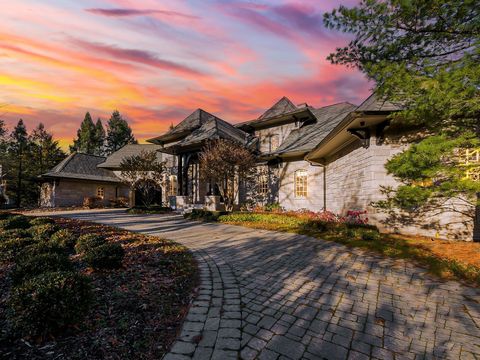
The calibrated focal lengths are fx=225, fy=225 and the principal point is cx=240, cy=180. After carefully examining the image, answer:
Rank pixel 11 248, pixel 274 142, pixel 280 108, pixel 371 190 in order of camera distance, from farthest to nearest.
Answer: pixel 280 108, pixel 274 142, pixel 371 190, pixel 11 248

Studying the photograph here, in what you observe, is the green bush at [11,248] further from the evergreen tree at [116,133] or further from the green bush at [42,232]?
the evergreen tree at [116,133]

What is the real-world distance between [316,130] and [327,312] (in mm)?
14390

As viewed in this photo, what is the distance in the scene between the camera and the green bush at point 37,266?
10.9 feet

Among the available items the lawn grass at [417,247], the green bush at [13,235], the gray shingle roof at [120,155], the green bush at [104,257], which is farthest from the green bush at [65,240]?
the gray shingle roof at [120,155]

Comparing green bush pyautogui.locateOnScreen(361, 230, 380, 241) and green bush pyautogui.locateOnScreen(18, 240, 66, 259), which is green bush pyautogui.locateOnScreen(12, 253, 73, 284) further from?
green bush pyautogui.locateOnScreen(361, 230, 380, 241)

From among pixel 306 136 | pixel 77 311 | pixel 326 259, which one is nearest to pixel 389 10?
pixel 326 259

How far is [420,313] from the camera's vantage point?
301 centimetres

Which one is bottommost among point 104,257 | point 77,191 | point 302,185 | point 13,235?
point 13,235

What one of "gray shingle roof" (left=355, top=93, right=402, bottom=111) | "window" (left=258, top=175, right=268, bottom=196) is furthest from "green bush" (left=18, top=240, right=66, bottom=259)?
"window" (left=258, top=175, right=268, bottom=196)

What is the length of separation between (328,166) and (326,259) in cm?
877

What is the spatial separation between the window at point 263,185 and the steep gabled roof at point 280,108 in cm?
505

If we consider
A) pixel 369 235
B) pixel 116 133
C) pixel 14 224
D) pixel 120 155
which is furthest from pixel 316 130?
pixel 116 133

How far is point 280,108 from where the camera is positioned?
18547 mm

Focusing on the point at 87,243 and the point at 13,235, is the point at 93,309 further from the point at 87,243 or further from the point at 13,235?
the point at 13,235
